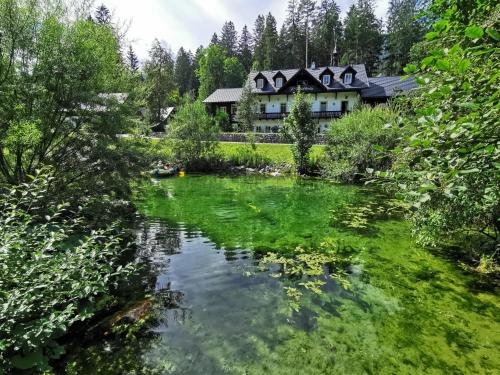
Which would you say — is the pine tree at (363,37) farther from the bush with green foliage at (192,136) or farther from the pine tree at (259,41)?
the bush with green foliage at (192,136)

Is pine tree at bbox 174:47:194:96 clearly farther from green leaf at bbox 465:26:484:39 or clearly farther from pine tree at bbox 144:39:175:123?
green leaf at bbox 465:26:484:39

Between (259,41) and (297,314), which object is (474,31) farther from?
(259,41)

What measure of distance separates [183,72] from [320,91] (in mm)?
46410

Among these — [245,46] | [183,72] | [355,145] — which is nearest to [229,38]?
[245,46]

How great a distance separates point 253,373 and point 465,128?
15.6 feet

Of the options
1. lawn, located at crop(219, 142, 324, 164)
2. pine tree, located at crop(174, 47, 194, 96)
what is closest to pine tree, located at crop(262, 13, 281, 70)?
pine tree, located at crop(174, 47, 194, 96)

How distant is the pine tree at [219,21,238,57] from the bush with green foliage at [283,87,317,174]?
6209 cm

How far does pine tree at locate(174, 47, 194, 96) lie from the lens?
3022 inches

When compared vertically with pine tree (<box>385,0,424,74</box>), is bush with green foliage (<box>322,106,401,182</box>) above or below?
below

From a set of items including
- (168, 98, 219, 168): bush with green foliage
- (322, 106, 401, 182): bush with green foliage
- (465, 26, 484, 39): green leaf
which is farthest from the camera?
(168, 98, 219, 168): bush with green foliage

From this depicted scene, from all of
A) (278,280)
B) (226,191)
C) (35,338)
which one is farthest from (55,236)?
(226,191)

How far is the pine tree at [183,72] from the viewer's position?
252 ft

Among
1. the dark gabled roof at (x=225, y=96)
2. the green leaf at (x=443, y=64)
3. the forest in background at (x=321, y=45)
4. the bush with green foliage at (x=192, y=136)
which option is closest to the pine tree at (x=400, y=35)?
the forest in background at (x=321, y=45)

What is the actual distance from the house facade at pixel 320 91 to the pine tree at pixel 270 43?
77.3 ft
